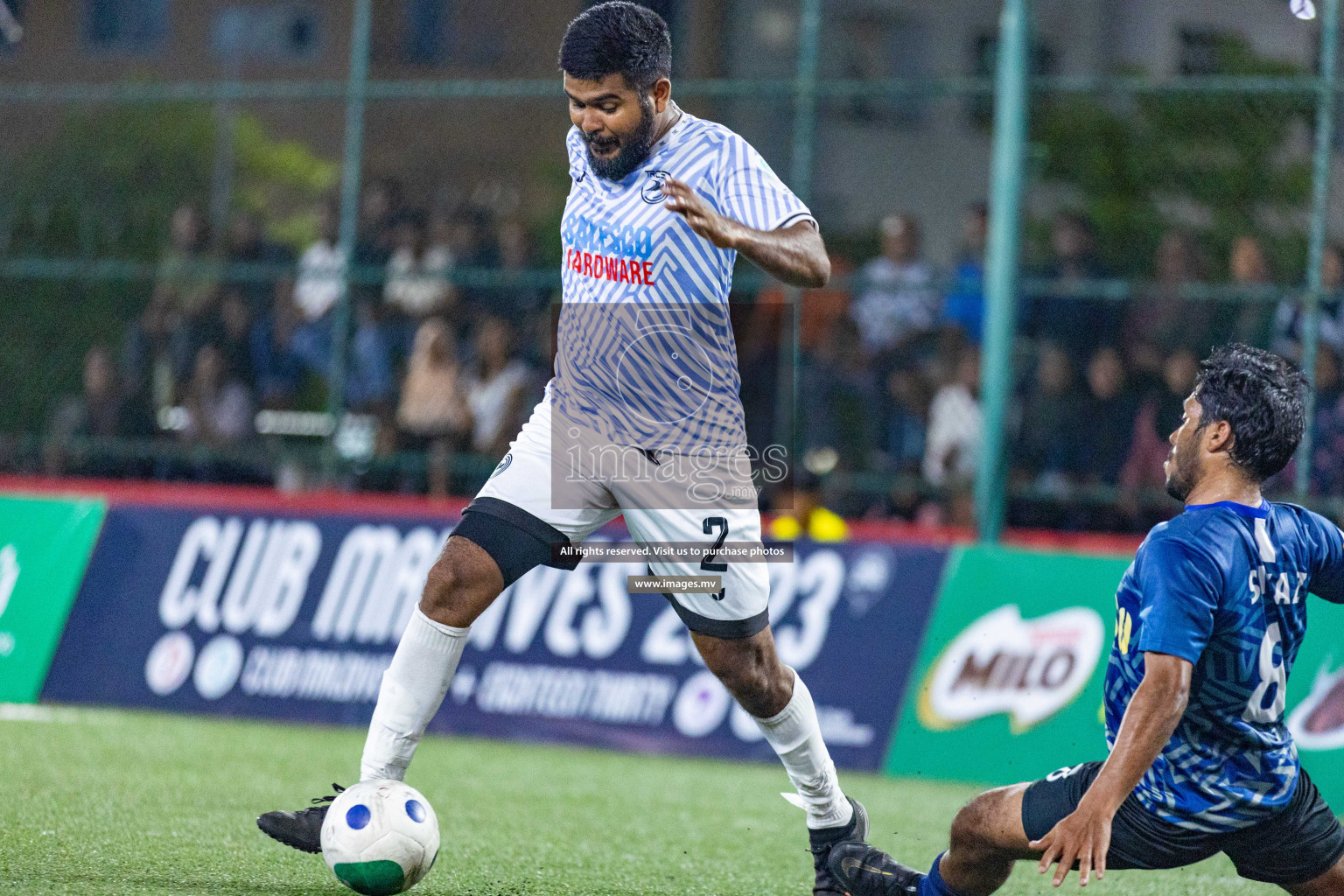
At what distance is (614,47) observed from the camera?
4.69 m

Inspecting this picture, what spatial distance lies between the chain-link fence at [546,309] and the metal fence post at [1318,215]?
2 centimetres

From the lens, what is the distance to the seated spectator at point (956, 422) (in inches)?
387

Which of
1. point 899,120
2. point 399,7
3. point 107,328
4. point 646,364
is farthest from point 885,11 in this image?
point 646,364

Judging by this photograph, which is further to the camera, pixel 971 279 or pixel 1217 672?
pixel 971 279

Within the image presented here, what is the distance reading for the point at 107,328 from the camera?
1170cm

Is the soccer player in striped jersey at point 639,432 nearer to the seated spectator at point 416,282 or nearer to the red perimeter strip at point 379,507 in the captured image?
the red perimeter strip at point 379,507

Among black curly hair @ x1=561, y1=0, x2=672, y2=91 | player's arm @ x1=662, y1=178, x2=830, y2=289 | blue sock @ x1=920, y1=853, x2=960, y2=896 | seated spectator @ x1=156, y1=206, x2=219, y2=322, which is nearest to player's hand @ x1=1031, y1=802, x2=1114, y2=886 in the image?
blue sock @ x1=920, y1=853, x2=960, y2=896

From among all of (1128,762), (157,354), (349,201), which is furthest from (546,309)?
(1128,762)

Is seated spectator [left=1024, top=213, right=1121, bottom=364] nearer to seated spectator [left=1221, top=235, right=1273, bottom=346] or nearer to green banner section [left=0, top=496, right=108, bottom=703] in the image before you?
seated spectator [left=1221, top=235, right=1273, bottom=346]

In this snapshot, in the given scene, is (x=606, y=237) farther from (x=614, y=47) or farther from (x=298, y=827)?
(x=298, y=827)

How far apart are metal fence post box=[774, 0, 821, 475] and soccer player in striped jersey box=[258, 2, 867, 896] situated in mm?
4593

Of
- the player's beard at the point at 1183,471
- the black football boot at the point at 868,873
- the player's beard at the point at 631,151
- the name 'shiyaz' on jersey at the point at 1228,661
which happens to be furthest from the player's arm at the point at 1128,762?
the player's beard at the point at 631,151

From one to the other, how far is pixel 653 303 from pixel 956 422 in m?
5.30

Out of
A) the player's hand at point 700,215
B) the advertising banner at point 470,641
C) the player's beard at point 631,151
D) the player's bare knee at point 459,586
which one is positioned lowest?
the advertising banner at point 470,641
